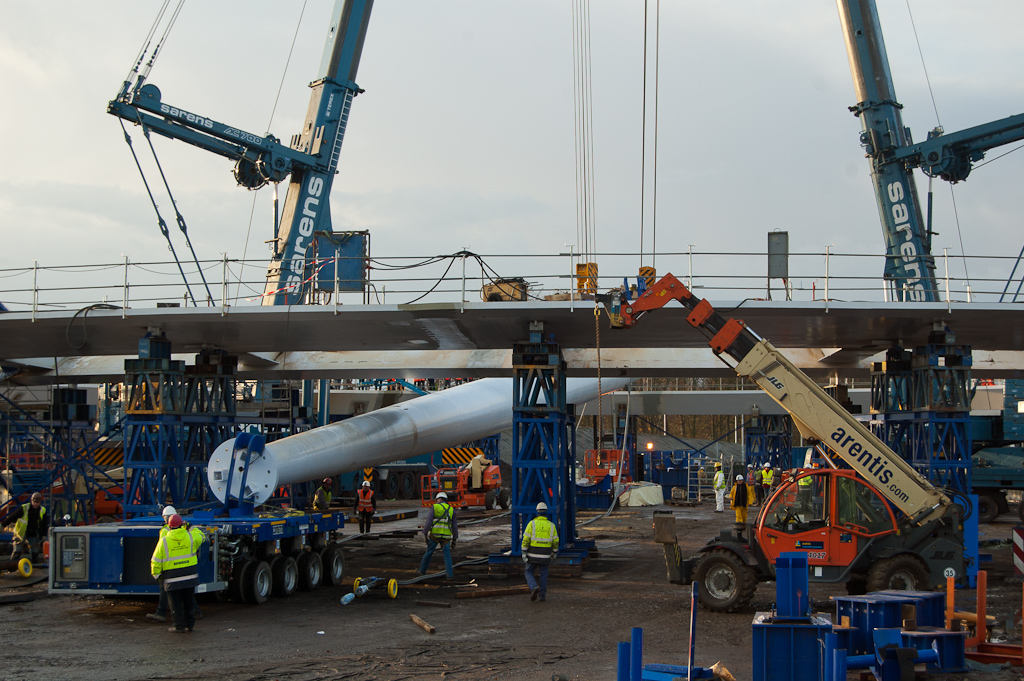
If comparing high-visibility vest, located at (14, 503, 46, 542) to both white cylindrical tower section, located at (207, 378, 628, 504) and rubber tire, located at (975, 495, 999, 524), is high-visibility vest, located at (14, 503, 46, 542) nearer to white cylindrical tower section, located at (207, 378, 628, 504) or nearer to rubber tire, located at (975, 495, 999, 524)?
white cylindrical tower section, located at (207, 378, 628, 504)

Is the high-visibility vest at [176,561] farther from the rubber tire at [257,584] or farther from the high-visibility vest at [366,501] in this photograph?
the high-visibility vest at [366,501]

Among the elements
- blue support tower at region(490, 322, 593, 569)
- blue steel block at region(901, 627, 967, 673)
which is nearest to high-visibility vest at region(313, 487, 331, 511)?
blue support tower at region(490, 322, 593, 569)

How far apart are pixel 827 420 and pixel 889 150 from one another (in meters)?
16.0

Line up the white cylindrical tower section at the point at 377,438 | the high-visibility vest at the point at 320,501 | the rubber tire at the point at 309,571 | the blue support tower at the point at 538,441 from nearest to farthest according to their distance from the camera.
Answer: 1. the white cylindrical tower section at the point at 377,438
2. the rubber tire at the point at 309,571
3. the blue support tower at the point at 538,441
4. the high-visibility vest at the point at 320,501

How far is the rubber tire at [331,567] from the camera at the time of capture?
16.8 metres

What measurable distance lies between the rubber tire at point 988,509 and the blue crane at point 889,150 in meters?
9.34

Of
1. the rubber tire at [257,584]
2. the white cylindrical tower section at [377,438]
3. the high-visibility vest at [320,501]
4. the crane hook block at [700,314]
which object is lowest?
the rubber tire at [257,584]

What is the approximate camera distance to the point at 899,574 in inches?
527

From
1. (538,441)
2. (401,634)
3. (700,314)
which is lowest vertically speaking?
(401,634)

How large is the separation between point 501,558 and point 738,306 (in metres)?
6.97

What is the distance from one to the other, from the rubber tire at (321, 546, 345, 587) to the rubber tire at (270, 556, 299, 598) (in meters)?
0.95

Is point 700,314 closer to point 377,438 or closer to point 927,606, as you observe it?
point 927,606

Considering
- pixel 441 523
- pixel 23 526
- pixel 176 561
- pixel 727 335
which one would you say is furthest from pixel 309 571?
pixel 727 335

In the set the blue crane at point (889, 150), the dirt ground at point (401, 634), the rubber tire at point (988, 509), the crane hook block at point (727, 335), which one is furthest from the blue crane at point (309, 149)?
the rubber tire at point (988, 509)
